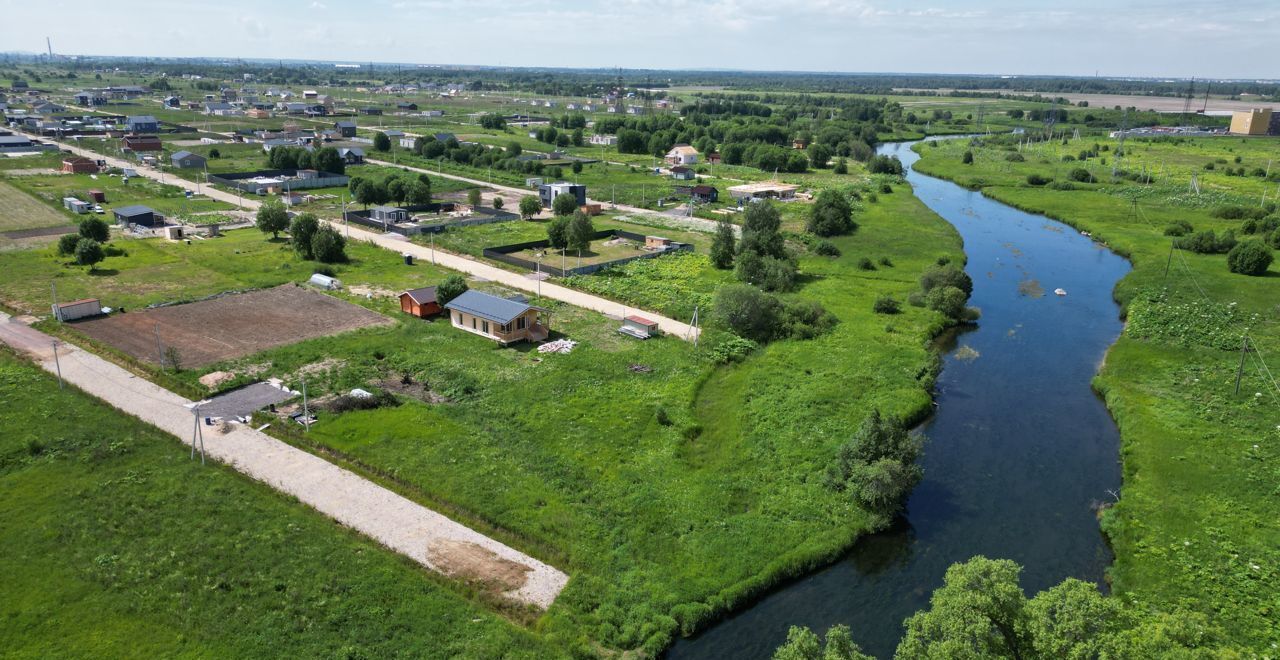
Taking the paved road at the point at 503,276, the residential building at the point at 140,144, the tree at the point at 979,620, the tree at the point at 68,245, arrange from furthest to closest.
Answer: the residential building at the point at 140,144
the tree at the point at 68,245
the paved road at the point at 503,276
the tree at the point at 979,620

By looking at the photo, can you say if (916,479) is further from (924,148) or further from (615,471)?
(924,148)

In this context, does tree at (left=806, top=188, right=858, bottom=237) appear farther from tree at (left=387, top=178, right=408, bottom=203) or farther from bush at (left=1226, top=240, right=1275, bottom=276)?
tree at (left=387, top=178, right=408, bottom=203)

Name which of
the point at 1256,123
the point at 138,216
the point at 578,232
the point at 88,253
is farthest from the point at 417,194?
the point at 1256,123

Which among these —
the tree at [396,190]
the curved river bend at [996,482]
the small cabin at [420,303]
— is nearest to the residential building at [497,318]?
the small cabin at [420,303]

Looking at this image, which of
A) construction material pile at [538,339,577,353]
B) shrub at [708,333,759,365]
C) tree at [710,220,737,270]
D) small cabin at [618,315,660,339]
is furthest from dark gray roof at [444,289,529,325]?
tree at [710,220,737,270]

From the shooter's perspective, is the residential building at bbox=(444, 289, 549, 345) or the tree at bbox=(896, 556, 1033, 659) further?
the residential building at bbox=(444, 289, 549, 345)

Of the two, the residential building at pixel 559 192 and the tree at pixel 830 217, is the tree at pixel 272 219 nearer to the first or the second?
the residential building at pixel 559 192
